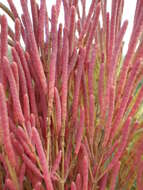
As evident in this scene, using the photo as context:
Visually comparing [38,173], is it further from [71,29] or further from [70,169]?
[71,29]

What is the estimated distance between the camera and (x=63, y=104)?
458mm

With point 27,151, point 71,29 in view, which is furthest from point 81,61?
point 27,151

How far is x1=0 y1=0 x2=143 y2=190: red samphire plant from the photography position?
1.45ft

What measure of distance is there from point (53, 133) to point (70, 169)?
7cm

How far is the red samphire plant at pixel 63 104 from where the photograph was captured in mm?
443

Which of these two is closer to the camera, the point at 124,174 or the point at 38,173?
the point at 38,173

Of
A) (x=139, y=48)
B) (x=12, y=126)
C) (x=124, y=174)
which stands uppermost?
(x=139, y=48)

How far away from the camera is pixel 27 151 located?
44 cm

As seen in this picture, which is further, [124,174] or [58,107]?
[124,174]

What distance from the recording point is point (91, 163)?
52cm

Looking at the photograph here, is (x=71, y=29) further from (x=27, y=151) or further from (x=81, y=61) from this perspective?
(x=27, y=151)

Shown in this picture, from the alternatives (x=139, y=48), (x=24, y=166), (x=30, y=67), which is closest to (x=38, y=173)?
(x=24, y=166)

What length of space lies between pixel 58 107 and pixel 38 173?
10 cm

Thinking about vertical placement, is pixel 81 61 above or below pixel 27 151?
above
